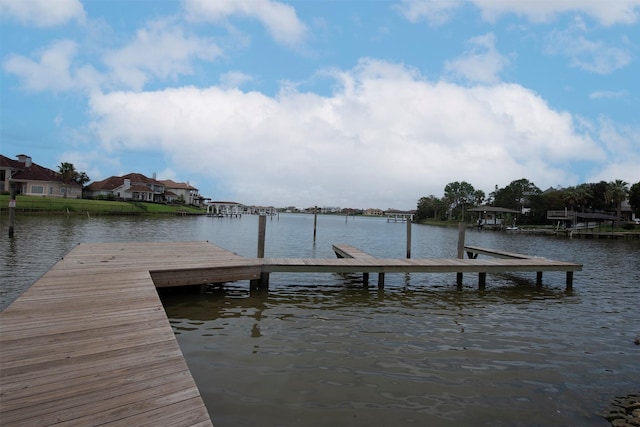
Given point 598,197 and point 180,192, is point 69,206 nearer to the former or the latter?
point 180,192

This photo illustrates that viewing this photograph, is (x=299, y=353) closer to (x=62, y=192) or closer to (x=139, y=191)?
(x=62, y=192)

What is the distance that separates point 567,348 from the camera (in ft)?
25.5

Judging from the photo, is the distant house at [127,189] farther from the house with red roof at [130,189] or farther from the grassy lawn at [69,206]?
the grassy lawn at [69,206]

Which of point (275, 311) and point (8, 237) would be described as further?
point (8, 237)

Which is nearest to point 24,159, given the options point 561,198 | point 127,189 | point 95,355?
point 127,189

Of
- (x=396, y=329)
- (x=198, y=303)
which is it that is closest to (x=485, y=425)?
(x=396, y=329)

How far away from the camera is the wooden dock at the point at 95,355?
10.6 feet

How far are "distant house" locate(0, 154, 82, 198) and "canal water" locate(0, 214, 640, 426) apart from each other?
65.1 meters

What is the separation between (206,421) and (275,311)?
6.54 m

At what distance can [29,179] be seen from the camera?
65312mm

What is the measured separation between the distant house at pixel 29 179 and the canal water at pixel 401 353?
65.1 metres

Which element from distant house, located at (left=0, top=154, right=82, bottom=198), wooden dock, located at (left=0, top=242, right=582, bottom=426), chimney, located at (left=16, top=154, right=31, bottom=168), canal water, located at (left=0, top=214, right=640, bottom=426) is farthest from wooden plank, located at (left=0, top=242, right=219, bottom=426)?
chimney, located at (left=16, top=154, right=31, bottom=168)

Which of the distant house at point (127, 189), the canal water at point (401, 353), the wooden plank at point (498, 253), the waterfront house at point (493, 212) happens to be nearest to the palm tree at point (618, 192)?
the waterfront house at point (493, 212)

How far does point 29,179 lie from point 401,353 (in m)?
78.0
